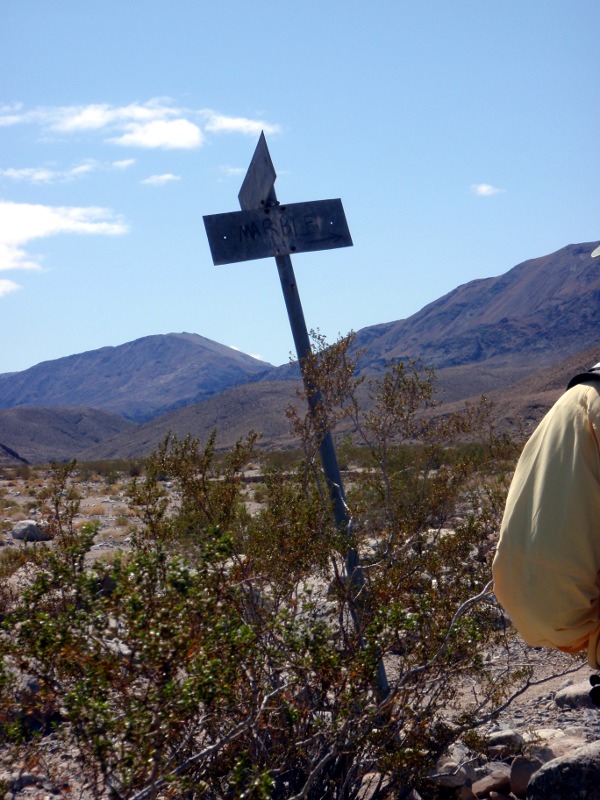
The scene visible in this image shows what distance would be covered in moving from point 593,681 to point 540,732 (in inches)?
138

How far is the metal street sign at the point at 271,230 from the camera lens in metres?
4.38

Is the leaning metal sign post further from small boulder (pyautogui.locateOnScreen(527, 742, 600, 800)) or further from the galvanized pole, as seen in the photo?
small boulder (pyautogui.locateOnScreen(527, 742, 600, 800))

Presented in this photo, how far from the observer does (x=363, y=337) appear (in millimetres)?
136750

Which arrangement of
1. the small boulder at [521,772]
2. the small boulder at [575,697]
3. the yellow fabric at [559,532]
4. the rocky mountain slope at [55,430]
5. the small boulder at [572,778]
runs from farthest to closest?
the rocky mountain slope at [55,430] → the small boulder at [575,697] → the small boulder at [521,772] → the small boulder at [572,778] → the yellow fabric at [559,532]

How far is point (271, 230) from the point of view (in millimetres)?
4426

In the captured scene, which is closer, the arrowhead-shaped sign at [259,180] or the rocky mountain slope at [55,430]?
the arrowhead-shaped sign at [259,180]

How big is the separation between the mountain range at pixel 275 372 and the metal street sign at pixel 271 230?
15400 millimetres

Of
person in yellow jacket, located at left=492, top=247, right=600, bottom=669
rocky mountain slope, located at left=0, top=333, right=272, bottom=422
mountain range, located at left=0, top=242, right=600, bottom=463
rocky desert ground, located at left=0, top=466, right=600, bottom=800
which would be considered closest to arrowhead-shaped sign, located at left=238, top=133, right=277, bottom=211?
rocky desert ground, located at left=0, top=466, right=600, bottom=800

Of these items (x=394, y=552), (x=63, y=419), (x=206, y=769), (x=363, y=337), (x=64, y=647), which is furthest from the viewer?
(x=363, y=337)

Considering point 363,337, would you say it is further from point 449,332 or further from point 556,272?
point 556,272

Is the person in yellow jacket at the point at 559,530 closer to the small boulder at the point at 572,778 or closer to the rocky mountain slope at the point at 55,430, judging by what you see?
the small boulder at the point at 572,778

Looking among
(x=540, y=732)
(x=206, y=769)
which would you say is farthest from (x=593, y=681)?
(x=540, y=732)

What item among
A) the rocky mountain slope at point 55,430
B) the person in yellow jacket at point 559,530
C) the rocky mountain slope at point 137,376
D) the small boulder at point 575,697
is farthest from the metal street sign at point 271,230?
the rocky mountain slope at point 137,376

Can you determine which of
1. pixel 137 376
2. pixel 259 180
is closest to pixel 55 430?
pixel 137 376
